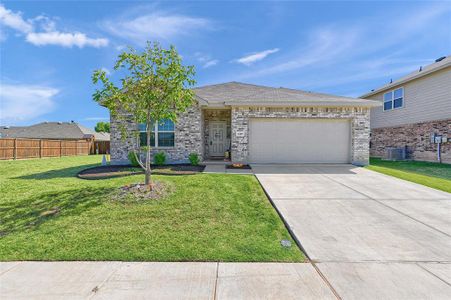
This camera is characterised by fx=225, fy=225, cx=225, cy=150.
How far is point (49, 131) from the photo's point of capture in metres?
35.7

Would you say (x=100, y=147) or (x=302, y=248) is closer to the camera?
(x=302, y=248)

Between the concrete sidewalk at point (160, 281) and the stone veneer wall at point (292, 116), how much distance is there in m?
8.55

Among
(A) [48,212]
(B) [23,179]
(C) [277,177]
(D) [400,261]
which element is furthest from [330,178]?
(B) [23,179]

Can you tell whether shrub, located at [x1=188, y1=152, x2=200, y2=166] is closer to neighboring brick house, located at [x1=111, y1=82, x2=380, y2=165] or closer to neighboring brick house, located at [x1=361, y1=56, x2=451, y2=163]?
neighboring brick house, located at [x1=111, y1=82, x2=380, y2=165]

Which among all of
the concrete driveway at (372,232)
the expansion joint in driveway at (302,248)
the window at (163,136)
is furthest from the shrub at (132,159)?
the expansion joint in driveway at (302,248)

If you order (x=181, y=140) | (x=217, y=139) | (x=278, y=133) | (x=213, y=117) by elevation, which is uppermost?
(x=213, y=117)

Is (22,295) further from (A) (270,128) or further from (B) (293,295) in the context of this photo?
(A) (270,128)

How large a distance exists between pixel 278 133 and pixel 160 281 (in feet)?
32.5

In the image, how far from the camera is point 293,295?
2643mm

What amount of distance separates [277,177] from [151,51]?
6.08 metres

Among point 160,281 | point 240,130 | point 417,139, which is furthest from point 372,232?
point 417,139

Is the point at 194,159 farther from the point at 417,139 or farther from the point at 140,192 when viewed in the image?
the point at 417,139

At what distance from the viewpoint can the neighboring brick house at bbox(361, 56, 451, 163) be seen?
1354 cm

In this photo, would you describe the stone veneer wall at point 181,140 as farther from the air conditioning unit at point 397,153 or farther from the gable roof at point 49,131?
the gable roof at point 49,131
